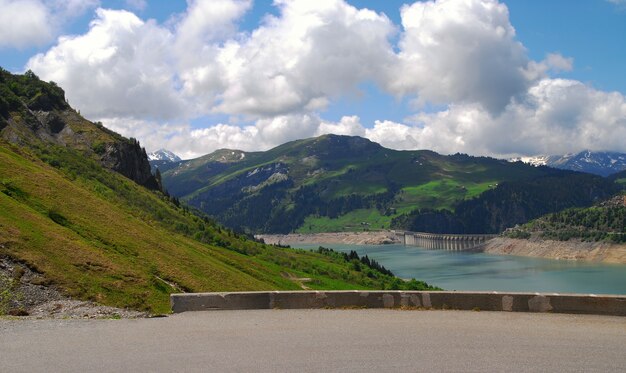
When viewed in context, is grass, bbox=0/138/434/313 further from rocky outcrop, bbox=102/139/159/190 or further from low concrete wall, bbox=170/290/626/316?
rocky outcrop, bbox=102/139/159/190

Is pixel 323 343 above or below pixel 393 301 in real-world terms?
below

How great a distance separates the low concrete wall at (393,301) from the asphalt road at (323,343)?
1.85ft

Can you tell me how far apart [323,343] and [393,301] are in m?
6.68

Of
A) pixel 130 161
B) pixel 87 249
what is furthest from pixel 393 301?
pixel 130 161

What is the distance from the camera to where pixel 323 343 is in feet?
57.8

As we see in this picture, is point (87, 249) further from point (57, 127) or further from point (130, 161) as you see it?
point (57, 127)

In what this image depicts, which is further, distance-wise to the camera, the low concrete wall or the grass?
the grass

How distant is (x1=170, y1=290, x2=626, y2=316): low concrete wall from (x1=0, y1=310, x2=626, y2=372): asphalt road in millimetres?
565

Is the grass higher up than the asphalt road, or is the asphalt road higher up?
the grass

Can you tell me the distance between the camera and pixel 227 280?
52.1 metres

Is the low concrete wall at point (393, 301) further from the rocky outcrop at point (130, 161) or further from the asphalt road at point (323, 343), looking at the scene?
the rocky outcrop at point (130, 161)

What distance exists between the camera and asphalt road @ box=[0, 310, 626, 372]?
50.0 feet

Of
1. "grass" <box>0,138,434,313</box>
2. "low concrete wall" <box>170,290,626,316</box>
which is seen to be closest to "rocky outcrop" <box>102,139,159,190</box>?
"grass" <box>0,138,434,313</box>

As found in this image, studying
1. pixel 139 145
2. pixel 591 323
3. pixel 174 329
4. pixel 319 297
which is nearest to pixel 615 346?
pixel 591 323
